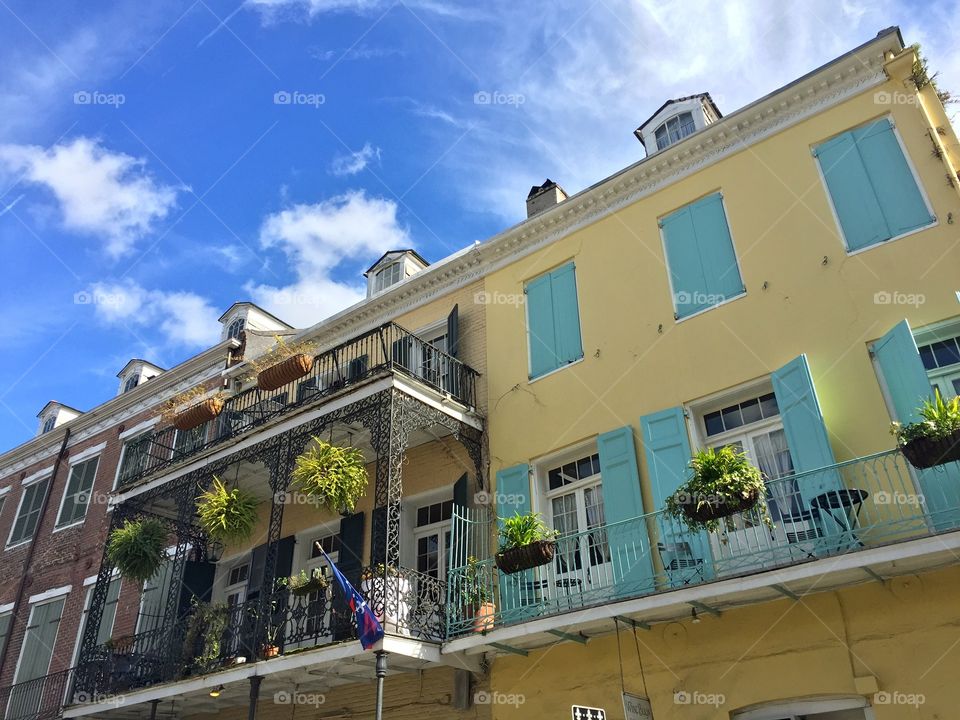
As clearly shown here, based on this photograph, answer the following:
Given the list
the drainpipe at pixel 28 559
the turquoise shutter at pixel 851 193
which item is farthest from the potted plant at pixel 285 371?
the drainpipe at pixel 28 559

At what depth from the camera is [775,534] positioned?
323 inches

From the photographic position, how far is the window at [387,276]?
54.3 feet

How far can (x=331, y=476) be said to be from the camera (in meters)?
10.4

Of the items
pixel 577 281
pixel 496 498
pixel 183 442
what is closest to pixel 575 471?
pixel 496 498

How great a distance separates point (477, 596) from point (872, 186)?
7.13 meters

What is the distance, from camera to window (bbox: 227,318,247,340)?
1898 cm

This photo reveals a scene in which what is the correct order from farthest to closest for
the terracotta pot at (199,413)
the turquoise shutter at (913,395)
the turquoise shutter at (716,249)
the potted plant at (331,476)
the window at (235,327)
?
1. the window at (235,327)
2. the terracotta pot at (199,413)
3. the potted plant at (331,476)
4. the turquoise shutter at (716,249)
5. the turquoise shutter at (913,395)

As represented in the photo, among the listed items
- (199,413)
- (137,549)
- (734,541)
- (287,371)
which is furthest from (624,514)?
(137,549)

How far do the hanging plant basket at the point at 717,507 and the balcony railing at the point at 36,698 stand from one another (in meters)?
12.8

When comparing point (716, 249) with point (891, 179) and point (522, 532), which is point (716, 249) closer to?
point (891, 179)

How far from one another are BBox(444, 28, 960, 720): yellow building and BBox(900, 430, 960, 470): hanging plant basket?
0.61 m

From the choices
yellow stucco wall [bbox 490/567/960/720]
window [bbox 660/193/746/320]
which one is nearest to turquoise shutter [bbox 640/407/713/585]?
yellow stucco wall [bbox 490/567/960/720]

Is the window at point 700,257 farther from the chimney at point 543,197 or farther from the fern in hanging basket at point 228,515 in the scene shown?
the fern in hanging basket at point 228,515

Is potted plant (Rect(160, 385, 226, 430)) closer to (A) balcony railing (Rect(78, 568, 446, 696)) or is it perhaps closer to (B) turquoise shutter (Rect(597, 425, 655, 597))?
(A) balcony railing (Rect(78, 568, 446, 696))
